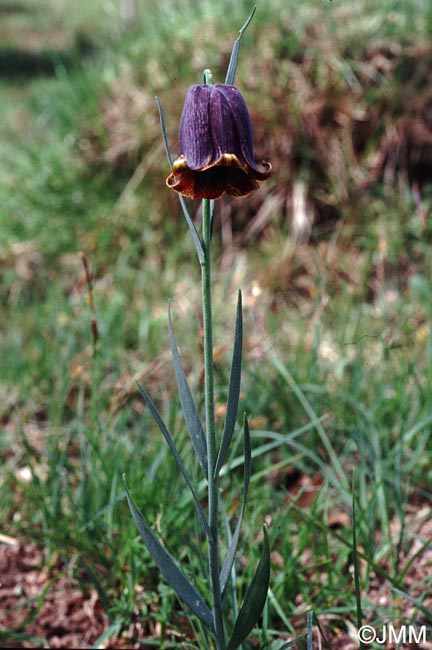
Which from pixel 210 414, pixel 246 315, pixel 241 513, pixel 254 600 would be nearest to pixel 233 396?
pixel 210 414

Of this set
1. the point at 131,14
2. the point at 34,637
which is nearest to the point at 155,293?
the point at 34,637

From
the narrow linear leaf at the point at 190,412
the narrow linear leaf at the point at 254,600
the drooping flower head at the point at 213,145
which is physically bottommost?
the narrow linear leaf at the point at 254,600

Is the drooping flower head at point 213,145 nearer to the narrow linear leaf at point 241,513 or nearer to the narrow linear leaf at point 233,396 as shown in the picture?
the narrow linear leaf at point 233,396

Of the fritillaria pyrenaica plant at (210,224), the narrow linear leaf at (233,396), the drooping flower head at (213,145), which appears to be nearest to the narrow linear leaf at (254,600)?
the fritillaria pyrenaica plant at (210,224)

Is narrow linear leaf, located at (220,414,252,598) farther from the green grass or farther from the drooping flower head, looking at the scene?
the drooping flower head

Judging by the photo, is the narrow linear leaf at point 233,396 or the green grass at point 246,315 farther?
Answer: the green grass at point 246,315

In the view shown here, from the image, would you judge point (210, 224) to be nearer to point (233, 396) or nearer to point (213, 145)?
point (213, 145)

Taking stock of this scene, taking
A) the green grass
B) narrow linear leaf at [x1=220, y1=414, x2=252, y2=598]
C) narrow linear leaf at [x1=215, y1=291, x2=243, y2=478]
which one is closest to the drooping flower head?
narrow linear leaf at [x1=215, y1=291, x2=243, y2=478]
